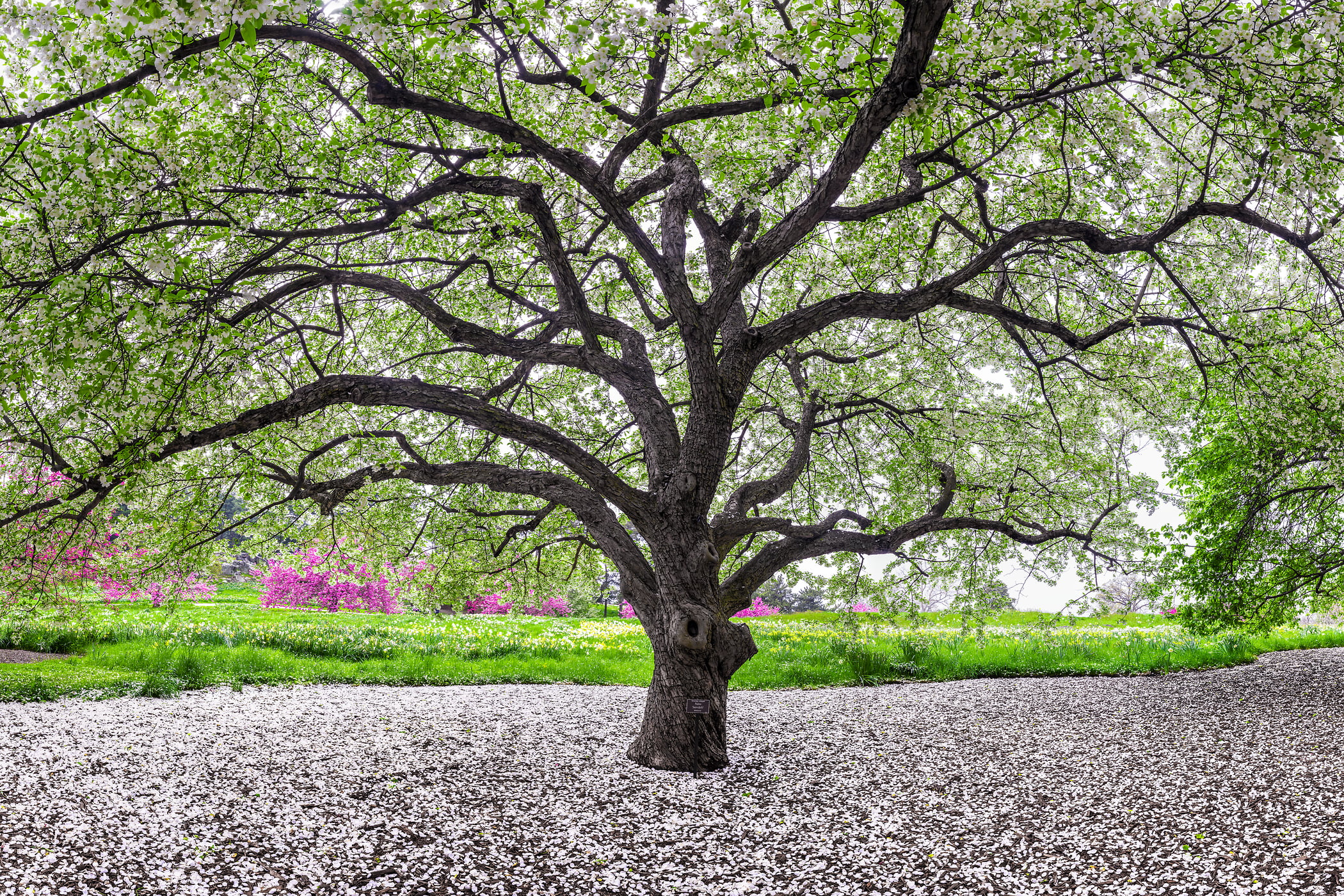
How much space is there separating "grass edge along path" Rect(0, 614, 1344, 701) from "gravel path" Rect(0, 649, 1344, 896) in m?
2.49

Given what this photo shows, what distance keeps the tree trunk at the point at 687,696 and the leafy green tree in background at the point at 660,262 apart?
1.6 inches

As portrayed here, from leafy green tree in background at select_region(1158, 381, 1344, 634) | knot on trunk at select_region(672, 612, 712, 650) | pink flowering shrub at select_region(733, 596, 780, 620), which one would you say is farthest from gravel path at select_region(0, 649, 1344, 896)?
pink flowering shrub at select_region(733, 596, 780, 620)

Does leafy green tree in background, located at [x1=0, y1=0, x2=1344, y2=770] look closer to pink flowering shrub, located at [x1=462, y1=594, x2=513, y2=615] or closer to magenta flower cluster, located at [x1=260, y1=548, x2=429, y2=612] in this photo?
magenta flower cluster, located at [x1=260, y1=548, x2=429, y2=612]

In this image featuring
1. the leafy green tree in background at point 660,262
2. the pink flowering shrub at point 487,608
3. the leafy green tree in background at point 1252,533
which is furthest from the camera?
the pink flowering shrub at point 487,608

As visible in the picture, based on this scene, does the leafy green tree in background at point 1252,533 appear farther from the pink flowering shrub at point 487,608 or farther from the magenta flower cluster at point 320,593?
the pink flowering shrub at point 487,608

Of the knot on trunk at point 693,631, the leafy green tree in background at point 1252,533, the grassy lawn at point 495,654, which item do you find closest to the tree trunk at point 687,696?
the knot on trunk at point 693,631

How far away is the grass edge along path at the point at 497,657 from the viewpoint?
13.2 metres

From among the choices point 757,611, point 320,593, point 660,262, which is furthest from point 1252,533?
point 320,593

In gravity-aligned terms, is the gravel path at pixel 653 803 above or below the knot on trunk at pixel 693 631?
below

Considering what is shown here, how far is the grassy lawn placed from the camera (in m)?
12.9

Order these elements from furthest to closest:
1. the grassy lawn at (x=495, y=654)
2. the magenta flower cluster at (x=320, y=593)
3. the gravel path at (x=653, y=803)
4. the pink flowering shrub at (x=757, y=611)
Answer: the pink flowering shrub at (x=757, y=611)
the magenta flower cluster at (x=320, y=593)
the grassy lawn at (x=495, y=654)
the gravel path at (x=653, y=803)

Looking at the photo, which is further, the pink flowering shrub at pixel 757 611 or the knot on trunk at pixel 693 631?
the pink flowering shrub at pixel 757 611

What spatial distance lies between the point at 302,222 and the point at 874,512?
8.32m

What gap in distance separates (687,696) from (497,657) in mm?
9748
